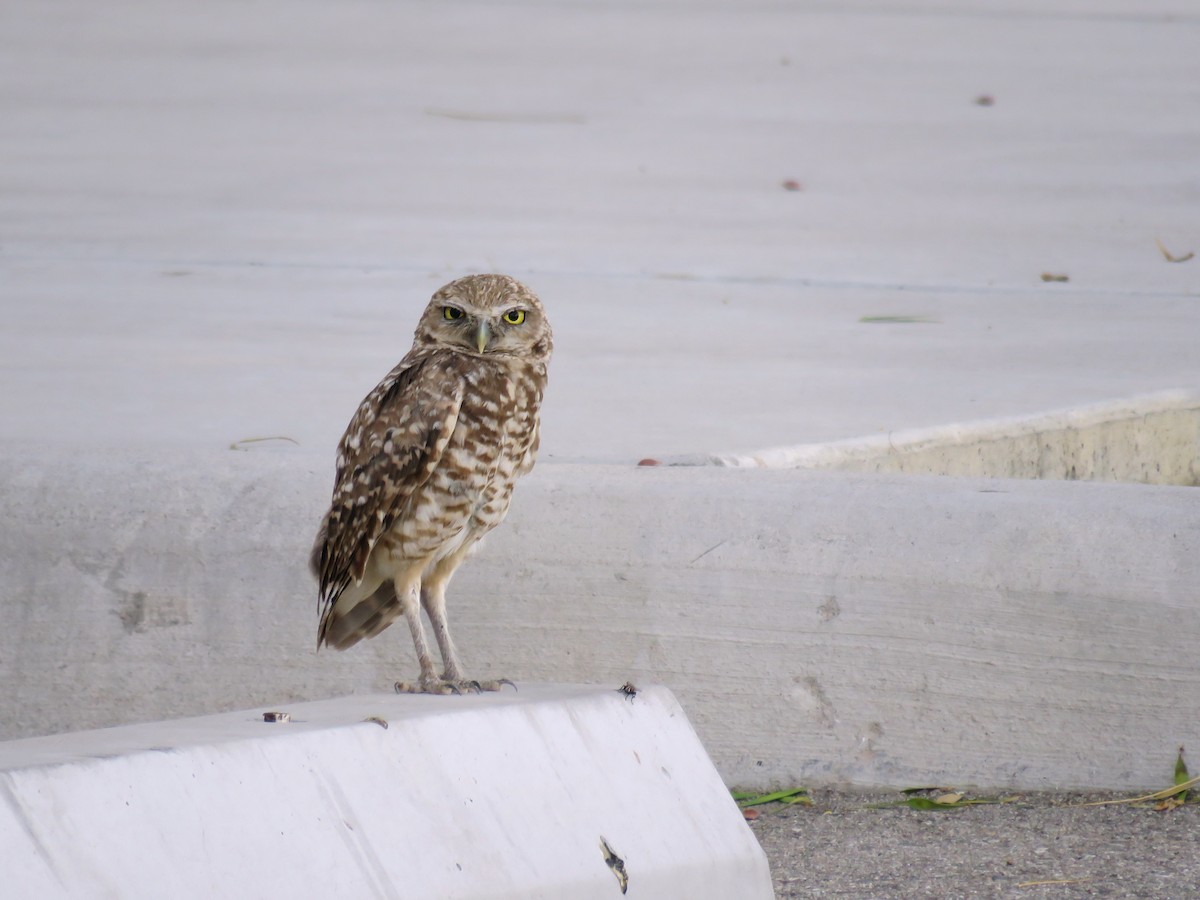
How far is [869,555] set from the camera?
414 centimetres

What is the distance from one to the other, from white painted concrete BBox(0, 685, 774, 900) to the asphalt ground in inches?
20.3

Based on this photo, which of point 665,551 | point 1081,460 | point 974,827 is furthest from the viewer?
point 1081,460

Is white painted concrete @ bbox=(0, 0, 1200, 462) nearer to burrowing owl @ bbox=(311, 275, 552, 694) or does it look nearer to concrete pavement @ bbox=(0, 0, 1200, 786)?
concrete pavement @ bbox=(0, 0, 1200, 786)

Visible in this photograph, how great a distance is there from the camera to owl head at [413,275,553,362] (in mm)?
4078

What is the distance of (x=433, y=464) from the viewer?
398 centimetres

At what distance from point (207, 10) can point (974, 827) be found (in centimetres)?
1376

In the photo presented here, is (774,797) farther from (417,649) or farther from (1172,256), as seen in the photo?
(1172,256)

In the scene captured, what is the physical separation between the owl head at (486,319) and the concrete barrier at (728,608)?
43 centimetres

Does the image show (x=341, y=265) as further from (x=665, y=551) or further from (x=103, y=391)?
(x=665, y=551)

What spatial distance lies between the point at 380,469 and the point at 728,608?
87 centimetres

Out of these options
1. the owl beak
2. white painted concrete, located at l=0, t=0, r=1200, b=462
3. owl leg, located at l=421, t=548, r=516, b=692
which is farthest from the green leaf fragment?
white painted concrete, located at l=0, t=0, r=1200, b=462

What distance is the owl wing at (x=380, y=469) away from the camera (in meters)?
3.94

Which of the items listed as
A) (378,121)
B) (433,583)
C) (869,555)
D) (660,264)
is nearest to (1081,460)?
(869,555)

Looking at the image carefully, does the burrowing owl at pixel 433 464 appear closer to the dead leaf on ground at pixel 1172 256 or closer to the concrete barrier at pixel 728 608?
the concrete barrier at pixel 728 608
